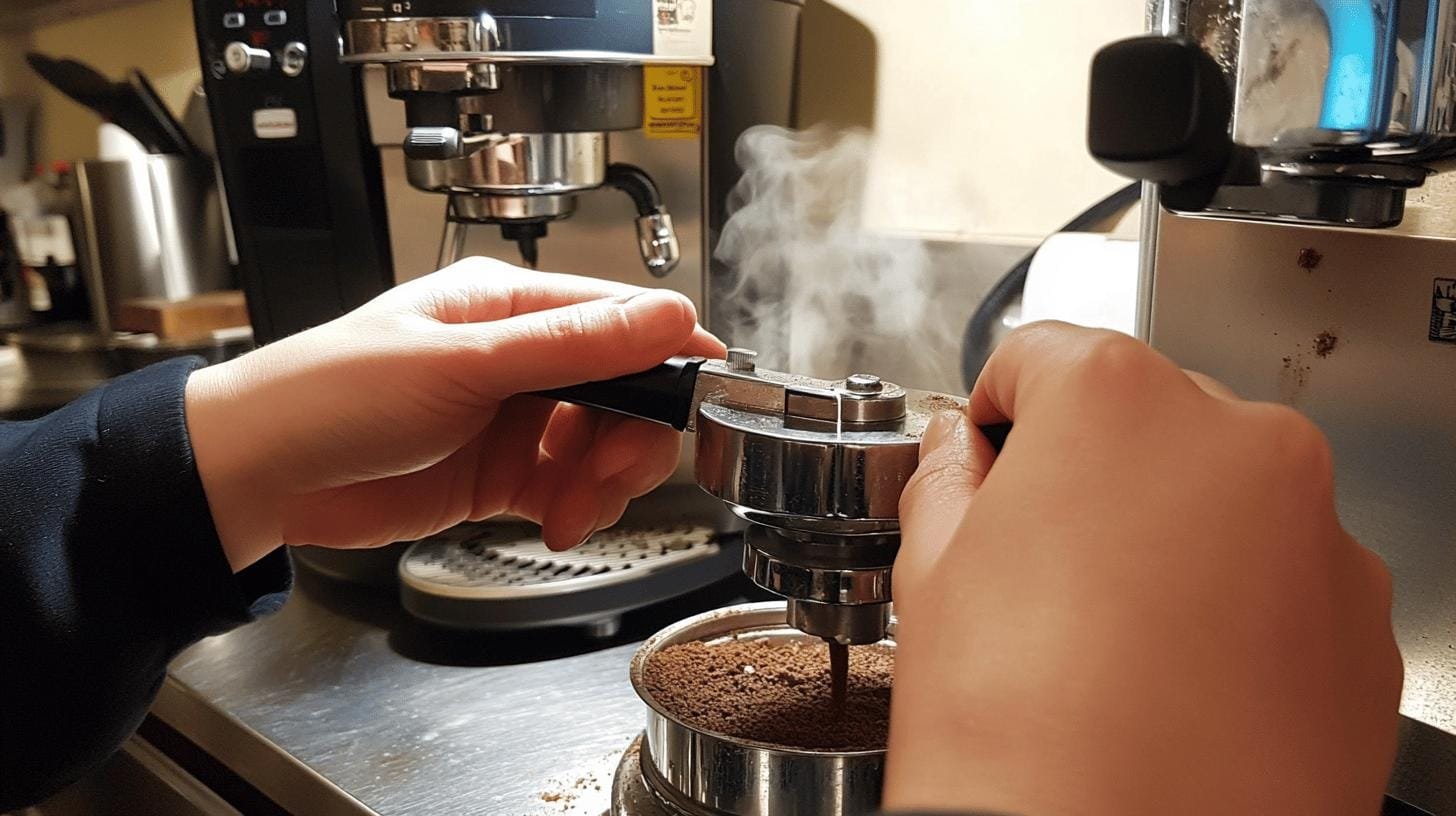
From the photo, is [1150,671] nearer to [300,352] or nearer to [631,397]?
[631,397]

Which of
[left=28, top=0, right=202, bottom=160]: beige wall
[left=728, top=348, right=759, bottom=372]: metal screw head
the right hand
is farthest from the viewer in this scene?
[left=28, top=0, right=202, bottom=160]: beige wall

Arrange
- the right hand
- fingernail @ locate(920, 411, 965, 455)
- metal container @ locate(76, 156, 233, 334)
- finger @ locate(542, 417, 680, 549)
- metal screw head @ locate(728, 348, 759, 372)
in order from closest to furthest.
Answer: the right hand → fingernail @ locate(920, 411, 965, 455) → metal screw head @ locate(728, 348, 759, 372) → finger @ locate(542, 417, 680, 549) → metal container @ locate(76, 156, 233, 334)

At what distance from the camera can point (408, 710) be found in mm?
715

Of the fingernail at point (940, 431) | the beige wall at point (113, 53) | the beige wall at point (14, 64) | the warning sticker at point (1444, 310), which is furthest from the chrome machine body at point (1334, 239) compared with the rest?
the beige wall at point (14, 64)

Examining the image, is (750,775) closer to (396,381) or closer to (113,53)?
(396,381)

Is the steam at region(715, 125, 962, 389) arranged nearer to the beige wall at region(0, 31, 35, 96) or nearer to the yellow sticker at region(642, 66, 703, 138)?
the yellow sticker at region(642, 66, 703, 138)

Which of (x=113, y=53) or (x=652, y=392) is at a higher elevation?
(x=113, y=53)

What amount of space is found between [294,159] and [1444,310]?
2.50 ft

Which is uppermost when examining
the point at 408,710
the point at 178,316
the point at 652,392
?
the point at 652,392

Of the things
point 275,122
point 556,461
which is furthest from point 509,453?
point 275,122

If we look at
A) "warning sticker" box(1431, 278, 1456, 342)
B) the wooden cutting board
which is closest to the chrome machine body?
"warning sticker" box(1431, 278, 1456, 342)

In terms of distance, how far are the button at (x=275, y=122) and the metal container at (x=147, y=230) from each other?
659 mm

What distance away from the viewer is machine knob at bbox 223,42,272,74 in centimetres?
85

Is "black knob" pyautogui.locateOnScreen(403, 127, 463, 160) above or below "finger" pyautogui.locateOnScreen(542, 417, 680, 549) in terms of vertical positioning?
above
